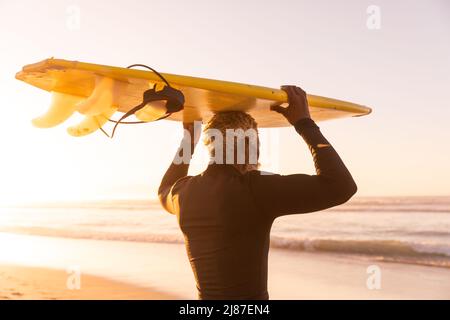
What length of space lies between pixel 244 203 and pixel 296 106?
432 mm

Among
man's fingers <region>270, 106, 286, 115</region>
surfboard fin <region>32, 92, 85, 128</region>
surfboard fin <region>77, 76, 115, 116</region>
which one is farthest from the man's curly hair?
surfboard fin <region>32, 92, 85, 128</region>

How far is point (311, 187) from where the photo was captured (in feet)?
5.16

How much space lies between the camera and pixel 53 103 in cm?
206

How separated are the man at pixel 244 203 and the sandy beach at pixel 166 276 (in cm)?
438

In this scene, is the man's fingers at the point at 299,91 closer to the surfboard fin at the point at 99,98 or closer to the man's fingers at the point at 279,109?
the man's fingers at the point at 279,109

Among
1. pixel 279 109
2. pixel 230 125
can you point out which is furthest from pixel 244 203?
pixel 279 109

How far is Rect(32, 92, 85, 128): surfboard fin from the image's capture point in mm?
2010

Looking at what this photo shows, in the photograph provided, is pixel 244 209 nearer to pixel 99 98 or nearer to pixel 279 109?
pixel 279 109

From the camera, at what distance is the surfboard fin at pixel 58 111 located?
2010 millimetres

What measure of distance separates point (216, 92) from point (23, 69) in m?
0.75

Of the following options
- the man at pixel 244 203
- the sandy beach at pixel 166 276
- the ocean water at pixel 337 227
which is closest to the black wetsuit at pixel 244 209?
the man at pixel 244 203

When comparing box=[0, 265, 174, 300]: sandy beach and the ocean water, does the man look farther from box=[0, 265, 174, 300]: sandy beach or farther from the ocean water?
the ocean water

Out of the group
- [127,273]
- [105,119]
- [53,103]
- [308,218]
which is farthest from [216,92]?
[308,218]
